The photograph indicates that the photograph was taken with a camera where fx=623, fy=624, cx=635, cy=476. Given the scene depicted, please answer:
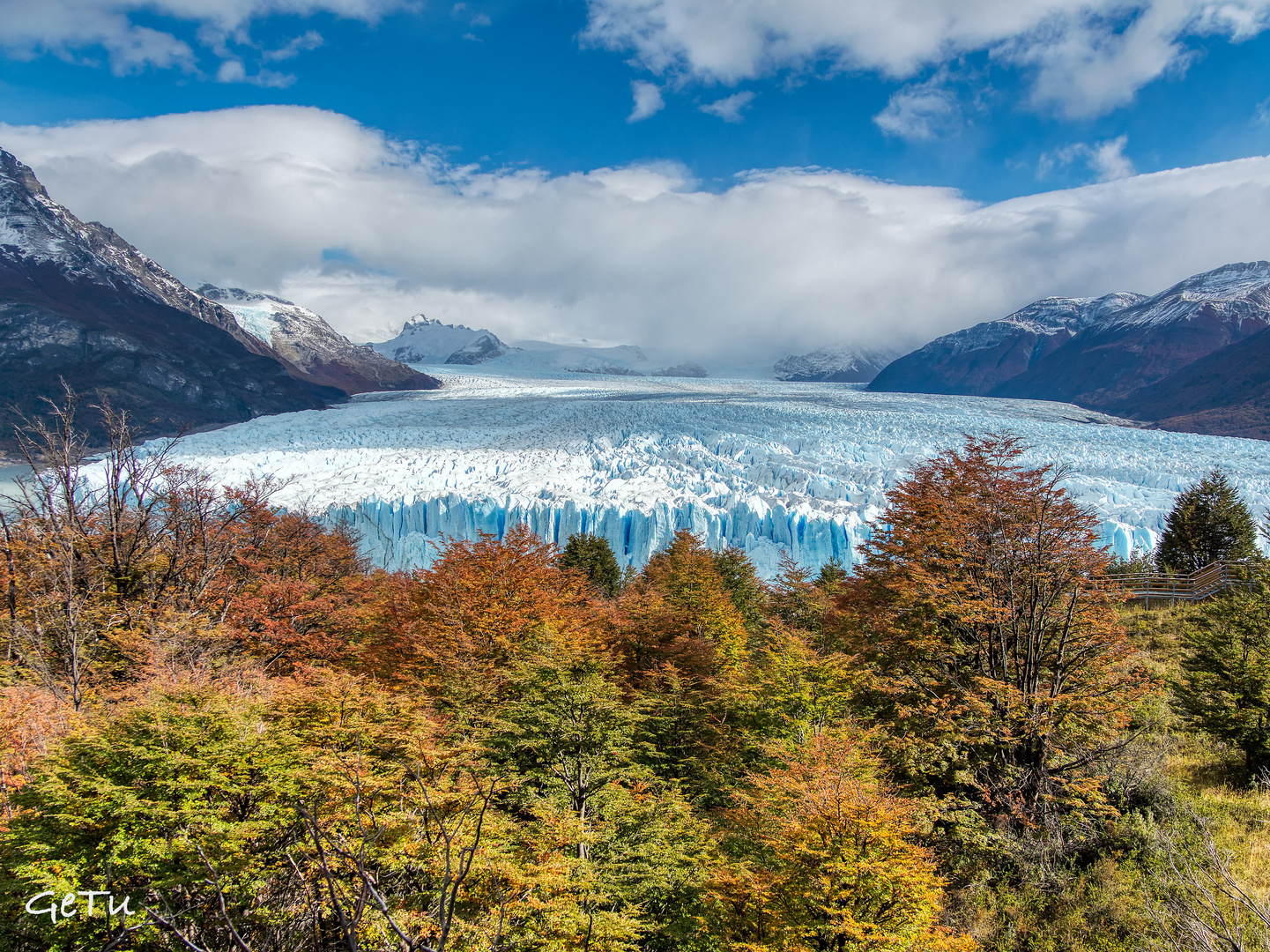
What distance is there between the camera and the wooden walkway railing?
20141 millimetres

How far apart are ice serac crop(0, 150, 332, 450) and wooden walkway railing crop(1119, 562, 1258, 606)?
260ft

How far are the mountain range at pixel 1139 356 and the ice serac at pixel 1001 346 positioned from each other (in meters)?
0.20

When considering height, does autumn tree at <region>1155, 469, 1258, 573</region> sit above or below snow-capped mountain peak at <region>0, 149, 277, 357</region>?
below

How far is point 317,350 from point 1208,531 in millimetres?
132484

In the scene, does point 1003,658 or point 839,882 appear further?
point 1003,658

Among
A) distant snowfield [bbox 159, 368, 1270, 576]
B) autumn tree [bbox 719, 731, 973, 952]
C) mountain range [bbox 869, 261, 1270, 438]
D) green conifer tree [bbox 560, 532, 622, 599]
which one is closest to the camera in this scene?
autumn tree [bbox 719, 731, 973, 952]

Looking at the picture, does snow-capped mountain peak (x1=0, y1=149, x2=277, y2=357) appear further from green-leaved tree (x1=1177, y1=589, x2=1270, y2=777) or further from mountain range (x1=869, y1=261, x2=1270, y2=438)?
mountain range (x1=869, y1=261, x2=1270, y2=438)

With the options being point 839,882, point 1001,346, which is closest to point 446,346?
point 1001,346

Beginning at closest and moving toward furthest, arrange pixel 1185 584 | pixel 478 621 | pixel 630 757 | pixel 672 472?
pixel 630 757 < pixel 478 621 < pixel 1185 584 < pixel 672 472

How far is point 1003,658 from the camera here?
33.7 ft

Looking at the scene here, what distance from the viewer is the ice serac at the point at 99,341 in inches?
2621

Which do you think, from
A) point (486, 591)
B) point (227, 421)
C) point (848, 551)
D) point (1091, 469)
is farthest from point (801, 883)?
point (227, 421)

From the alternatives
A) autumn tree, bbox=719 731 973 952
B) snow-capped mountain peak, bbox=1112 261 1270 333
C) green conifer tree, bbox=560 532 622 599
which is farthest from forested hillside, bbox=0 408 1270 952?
snow-capped mountain peak, bbox=1112 261 1270 333

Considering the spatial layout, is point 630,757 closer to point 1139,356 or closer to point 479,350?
point 1139,356
